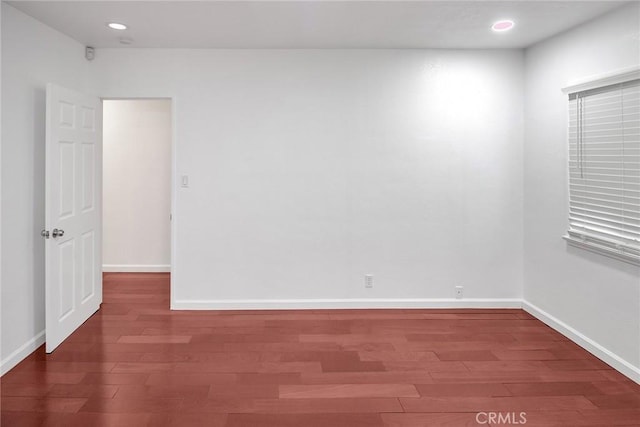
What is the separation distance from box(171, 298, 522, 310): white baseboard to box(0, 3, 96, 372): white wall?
133 centimetres

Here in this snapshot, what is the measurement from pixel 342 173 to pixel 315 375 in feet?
6.68

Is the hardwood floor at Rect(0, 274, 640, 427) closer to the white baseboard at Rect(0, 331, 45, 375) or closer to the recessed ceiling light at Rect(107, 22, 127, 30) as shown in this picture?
the white baseboard at Rect(0, 331, 45, 375)

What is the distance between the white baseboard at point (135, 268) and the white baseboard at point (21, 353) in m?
2.44

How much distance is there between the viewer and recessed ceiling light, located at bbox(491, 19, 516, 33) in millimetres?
3525

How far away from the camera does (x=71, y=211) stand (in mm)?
3740

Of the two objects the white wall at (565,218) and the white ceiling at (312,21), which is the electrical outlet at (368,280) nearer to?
the white wall at (565,218)

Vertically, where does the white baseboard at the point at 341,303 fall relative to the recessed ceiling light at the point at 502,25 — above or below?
below

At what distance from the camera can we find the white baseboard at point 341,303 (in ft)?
14.6

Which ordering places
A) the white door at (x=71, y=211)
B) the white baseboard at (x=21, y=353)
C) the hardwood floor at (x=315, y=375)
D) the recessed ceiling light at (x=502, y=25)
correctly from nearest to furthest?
1. the hardwood floor at (x=315, y=375)
2. the white baseboard at (x=21, y=353)
3. the white door at (x=71, y=211)
4. the recessed ceiling light at (x=502, y=25)

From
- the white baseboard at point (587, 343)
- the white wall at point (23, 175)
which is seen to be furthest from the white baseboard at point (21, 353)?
the white baseboard at point (587, 343)

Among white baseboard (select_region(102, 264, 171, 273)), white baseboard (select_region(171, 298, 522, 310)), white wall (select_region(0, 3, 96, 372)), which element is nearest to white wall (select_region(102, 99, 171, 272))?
white baseboard (select_region(102, 264, 171, 273))

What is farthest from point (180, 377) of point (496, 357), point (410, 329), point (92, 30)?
point (92, 30)

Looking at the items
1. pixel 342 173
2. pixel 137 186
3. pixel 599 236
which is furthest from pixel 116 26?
pixel 599 236

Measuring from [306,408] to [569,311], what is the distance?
2412 mm
